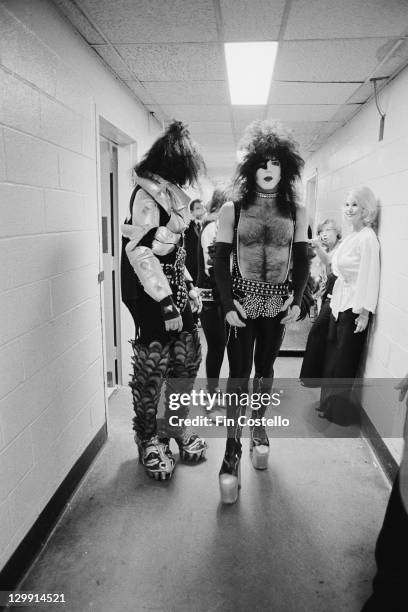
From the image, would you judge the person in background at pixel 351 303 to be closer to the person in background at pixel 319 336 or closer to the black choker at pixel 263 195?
the person in background at pixel 319 336

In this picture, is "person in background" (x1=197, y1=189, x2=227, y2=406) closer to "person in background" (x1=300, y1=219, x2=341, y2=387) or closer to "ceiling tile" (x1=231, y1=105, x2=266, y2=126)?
"person in background" (x1=300, y1=219, x2=341, y2=387)

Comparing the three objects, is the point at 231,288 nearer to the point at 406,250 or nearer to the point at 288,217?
the point at 288,217

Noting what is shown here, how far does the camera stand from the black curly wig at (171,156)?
1.90m

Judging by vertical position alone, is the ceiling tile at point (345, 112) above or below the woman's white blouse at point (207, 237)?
above

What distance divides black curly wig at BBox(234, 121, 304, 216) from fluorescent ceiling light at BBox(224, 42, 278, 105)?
53 cm

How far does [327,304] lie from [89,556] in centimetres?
207

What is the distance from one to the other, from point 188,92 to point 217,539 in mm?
2745

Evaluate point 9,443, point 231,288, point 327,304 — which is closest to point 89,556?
point 9,443

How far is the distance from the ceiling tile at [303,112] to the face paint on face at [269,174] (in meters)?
1.68

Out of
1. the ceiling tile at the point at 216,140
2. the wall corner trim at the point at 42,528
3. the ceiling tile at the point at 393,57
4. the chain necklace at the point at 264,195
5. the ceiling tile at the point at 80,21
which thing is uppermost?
the ceiling tile at the point at 216,140

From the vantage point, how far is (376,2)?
163cm

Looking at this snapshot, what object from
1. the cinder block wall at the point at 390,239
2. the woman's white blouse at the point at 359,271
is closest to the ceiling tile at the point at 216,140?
the cinder block wall at the point at 390,239

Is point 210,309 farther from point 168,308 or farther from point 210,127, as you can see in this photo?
point 210,127

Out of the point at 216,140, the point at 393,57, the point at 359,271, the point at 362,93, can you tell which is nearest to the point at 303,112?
the point at 362,93
